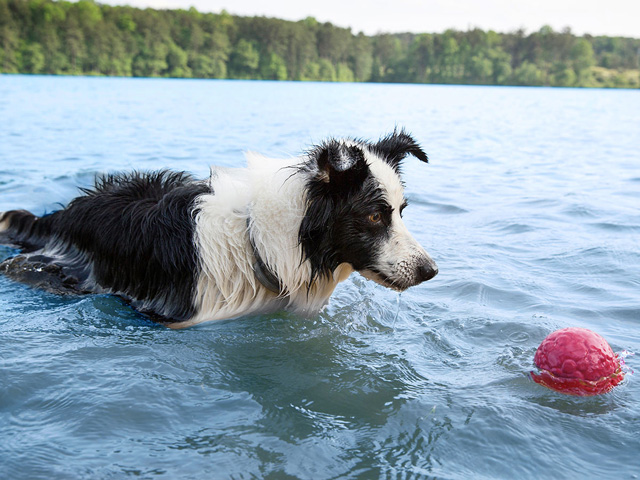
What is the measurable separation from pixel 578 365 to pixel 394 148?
2.01 m

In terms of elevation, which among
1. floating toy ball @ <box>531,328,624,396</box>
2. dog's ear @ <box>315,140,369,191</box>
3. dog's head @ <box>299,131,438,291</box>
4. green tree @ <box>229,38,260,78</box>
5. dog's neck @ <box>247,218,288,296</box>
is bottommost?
floating toy ball @ <box>531,328,624,396</box>

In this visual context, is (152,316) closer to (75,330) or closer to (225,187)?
(75,330)

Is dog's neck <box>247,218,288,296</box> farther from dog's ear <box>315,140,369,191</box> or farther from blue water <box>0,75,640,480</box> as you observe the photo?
dog's ear <box>315,140,369,191</box>

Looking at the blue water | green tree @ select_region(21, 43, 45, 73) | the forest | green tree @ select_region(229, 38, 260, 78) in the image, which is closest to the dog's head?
the blue water

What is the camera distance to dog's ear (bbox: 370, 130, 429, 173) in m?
4.70

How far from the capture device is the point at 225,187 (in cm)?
489

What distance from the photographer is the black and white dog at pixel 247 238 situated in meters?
4.37

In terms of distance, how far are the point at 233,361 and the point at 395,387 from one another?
3.86 ft

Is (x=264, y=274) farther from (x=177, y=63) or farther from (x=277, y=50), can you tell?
(x=277, y=50)

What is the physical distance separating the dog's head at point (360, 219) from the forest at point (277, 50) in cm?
8587

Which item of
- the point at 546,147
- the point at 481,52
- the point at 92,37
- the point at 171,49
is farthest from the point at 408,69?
the point at 546,147

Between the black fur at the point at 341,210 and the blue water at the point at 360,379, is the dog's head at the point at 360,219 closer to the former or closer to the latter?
the black fur at the point at 341,210

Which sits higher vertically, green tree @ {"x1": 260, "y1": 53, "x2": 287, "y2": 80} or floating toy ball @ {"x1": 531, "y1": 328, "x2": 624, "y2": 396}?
green tree @ {"x1": 260, "y1": 53, "x2": 287, "y2": 80}

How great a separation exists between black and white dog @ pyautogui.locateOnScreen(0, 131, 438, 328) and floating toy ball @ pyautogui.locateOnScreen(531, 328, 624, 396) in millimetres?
979
